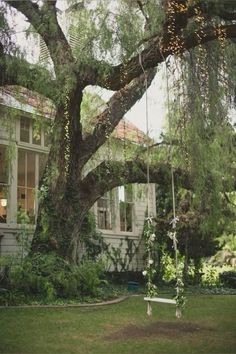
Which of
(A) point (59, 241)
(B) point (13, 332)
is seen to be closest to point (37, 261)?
(A) point (59, 241)

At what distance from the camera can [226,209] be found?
13.6 metres

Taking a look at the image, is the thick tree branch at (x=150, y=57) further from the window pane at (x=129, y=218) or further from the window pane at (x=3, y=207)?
the window pane at (x=129, y=218)

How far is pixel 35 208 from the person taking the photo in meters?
13.2

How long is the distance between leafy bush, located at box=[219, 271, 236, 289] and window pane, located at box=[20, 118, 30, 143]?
7302 millimetres

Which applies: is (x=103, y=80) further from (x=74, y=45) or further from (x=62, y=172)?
(x=62, y=172)

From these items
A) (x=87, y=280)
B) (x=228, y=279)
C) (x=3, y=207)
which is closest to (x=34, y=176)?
(x=3, y=207)

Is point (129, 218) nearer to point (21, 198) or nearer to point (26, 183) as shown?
point (26, 183)

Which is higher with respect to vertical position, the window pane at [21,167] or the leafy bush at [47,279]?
the window pane at [21,167]

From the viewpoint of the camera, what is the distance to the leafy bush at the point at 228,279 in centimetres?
1592

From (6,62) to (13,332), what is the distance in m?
4.32

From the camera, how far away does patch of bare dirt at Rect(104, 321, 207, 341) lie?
6.96 m

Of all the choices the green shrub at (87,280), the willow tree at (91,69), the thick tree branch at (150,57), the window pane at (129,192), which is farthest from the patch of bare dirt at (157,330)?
the window pane at (129,192)

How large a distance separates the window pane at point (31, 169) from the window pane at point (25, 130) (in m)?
0.39

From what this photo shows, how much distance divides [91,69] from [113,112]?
206 centimetres
